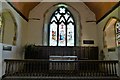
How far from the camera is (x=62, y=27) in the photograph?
8.48m

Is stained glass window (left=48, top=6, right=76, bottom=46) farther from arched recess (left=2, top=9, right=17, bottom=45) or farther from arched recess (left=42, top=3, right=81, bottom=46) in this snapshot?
arched recess (left=2, top=9, right=17, bottom=45)

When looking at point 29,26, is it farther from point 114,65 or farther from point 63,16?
point 114,65

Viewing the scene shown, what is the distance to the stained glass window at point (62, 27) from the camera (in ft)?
27.5

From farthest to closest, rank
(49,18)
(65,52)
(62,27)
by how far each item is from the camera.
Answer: (62,27) < (49,18) < (65,52)

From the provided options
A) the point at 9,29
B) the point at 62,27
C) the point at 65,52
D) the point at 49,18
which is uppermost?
the point at 49,18

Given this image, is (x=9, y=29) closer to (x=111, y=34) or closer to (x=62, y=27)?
(x=62, y=27)

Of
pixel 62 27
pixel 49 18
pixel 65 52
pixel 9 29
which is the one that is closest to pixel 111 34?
pixel 65 52

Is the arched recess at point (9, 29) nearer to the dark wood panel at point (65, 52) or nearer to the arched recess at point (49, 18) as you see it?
the dark wood panel at point (65, 52)

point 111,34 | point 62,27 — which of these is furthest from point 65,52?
point 111,34

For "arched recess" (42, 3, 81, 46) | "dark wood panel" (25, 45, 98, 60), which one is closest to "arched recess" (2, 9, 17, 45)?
"dark wood panel" (25, 45, 98, 60)

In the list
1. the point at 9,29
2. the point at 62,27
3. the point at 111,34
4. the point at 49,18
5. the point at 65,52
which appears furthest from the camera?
the point at 62,27

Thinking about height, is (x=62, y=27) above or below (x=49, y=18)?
below

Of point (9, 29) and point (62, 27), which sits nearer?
point (9, 29)

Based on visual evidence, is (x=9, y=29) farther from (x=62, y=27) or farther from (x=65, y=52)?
(x=62, y=27)
